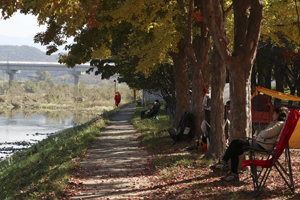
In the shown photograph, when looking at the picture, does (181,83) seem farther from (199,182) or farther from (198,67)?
(199,182)

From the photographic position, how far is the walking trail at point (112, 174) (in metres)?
7.09

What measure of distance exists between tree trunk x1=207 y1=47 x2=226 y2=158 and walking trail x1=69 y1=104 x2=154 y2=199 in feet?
6.07

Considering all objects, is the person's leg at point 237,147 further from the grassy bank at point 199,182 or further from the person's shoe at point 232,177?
the grassy bank at point 199,182

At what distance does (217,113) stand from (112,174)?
3070 millimetres

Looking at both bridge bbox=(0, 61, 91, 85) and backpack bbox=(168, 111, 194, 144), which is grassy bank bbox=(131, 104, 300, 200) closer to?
backpack bbox=(168, 111, 194, 144)

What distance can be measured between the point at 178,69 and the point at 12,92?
302 feet

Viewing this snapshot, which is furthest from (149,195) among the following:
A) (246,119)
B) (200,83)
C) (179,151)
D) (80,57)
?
(80,57)

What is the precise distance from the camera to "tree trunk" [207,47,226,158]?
9.43 meters

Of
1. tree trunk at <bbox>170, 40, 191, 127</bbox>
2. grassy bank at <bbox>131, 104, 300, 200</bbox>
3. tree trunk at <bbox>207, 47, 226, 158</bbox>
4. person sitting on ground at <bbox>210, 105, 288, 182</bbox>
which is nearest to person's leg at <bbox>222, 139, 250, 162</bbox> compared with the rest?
person sitting on ground at <bbox>210, 105, 288, 182</bbox>

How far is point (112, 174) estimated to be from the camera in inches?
350

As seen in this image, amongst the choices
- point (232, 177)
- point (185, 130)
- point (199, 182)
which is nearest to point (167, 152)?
point (185, 130)

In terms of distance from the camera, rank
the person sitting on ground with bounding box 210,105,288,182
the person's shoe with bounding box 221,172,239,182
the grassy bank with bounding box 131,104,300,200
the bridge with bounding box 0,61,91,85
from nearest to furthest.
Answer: the grassy bank with bounding box 131,104,300,200
the person sitting on ground with bounding box 210,105,288,182
the person's shoe with bounding box 221,172,239,182
the bridge with bounding box 0,61,91,85

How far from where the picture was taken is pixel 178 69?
630 inches

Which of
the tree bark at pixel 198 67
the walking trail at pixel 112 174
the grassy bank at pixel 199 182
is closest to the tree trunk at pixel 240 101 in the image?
the grassy bank at pixel 199 182
